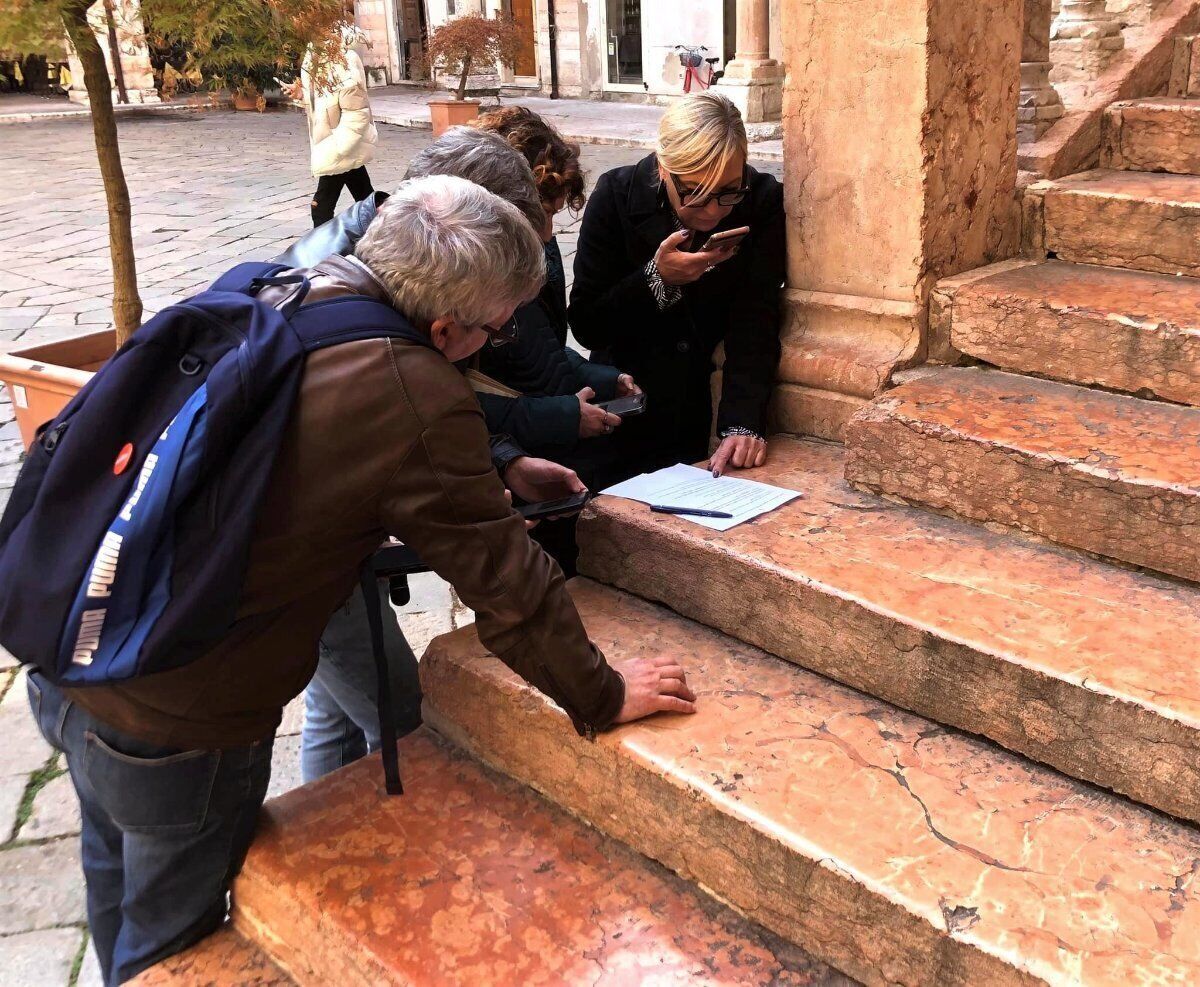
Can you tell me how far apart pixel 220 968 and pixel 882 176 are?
84.0 inches

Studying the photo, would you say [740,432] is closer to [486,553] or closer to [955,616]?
[955,616]

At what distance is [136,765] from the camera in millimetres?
1732

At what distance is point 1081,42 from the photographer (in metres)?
3.75

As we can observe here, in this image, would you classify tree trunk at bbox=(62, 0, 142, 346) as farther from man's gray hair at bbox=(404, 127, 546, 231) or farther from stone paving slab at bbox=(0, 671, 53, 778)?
man's gray hair at bbox=(404, 127, 546, 231)

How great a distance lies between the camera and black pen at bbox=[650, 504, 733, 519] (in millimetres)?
2457

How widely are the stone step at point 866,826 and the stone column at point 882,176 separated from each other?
2.78 ft

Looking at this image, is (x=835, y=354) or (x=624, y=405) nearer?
(x=624, y=405)

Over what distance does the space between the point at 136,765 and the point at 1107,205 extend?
2.45m

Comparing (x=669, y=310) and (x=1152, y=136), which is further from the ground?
(x=1152, y=136)

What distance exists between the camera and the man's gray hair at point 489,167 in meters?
2.05

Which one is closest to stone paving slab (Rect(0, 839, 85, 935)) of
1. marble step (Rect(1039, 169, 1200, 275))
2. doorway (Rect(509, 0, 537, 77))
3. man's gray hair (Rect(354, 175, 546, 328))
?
man's gray hair (Rect(354, 175, 546, 328))

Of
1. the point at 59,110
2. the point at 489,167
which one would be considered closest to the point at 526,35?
the point at 59,110

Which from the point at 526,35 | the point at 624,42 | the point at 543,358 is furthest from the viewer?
the point at 526,35

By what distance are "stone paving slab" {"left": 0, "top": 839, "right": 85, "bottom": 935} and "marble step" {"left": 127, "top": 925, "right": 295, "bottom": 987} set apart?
56cm
